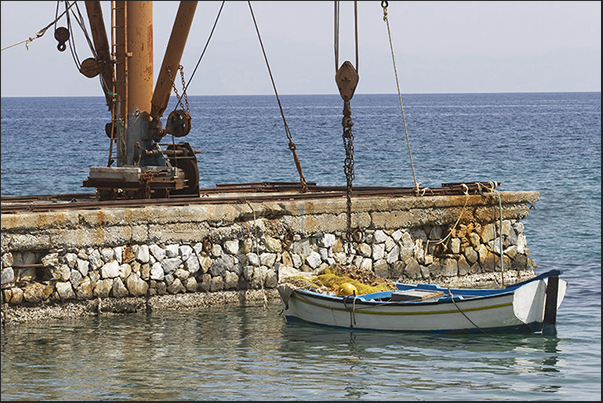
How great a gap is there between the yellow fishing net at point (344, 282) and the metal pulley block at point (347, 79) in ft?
8.63

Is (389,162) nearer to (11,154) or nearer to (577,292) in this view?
(11,154)

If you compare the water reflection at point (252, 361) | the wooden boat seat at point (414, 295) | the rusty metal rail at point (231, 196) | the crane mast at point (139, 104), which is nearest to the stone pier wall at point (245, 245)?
the rusty metal rail at point (231, 196)

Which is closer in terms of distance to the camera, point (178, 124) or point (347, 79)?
point (347, 79)

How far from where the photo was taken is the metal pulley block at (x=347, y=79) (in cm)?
1393

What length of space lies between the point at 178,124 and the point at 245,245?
2941 mm

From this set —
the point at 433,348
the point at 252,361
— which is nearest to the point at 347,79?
the point at 433,348

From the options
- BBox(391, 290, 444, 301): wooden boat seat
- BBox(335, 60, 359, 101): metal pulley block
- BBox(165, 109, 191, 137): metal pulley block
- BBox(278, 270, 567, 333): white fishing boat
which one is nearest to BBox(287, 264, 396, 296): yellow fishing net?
BBox(278, 270, 567, 333): white fishing boat

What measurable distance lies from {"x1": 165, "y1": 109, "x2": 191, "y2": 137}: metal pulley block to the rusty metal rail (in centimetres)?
119

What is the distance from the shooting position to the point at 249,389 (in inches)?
424

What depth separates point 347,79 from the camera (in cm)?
1400

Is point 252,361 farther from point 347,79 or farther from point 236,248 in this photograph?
point 347,79

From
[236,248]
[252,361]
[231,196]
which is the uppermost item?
[231,196]

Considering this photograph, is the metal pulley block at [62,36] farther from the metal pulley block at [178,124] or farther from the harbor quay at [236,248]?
the harbor quay at [236,248]

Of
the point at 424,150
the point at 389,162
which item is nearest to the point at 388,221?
the point at 389,162
